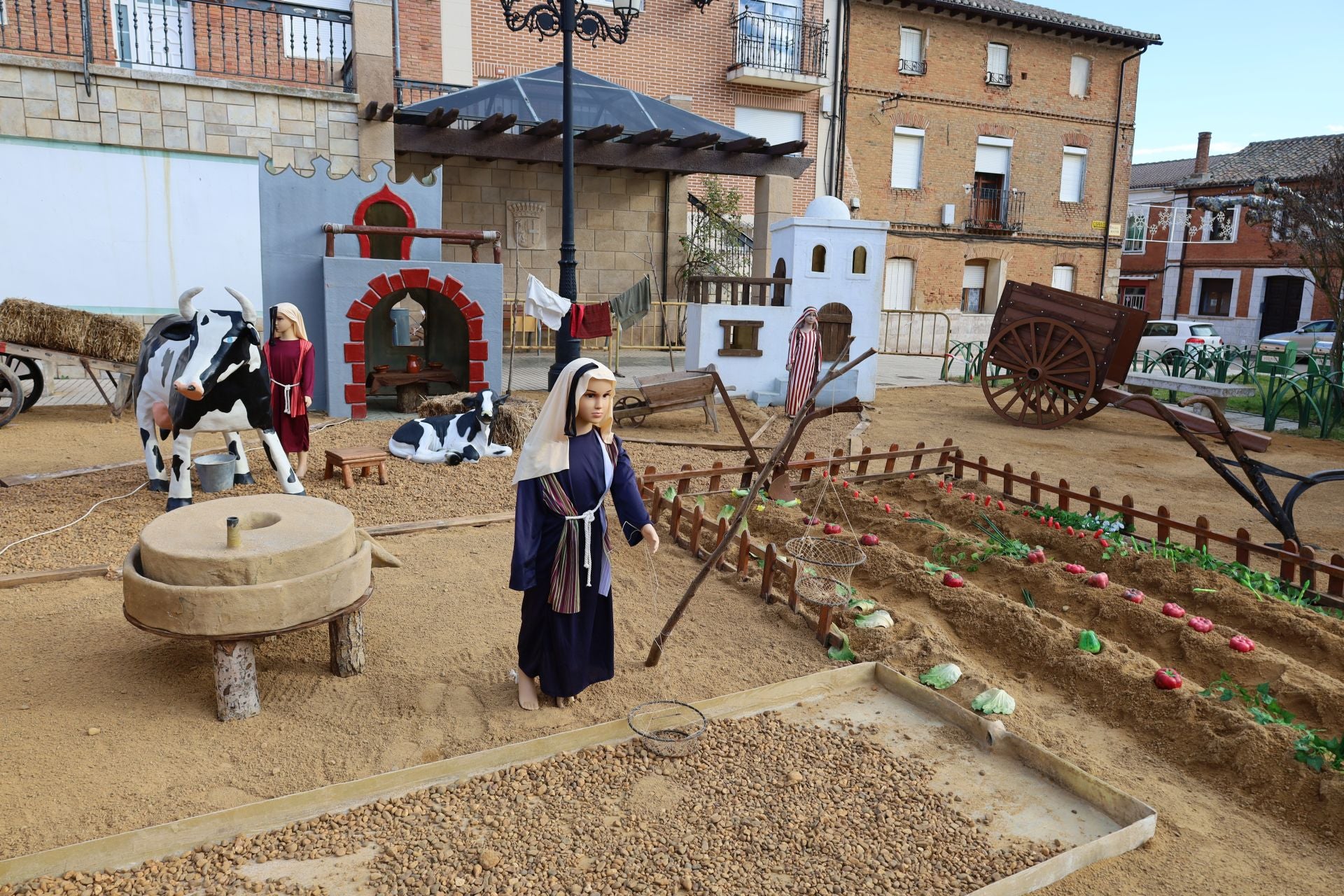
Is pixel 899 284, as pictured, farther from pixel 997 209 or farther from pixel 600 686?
pixel 600 686

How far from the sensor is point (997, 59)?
78.1 ft

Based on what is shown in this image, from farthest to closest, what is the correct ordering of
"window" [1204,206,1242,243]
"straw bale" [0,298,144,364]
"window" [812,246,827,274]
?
"window" [1204,206,1242,243] → "window" [812,246,827,274] → "straw bale" [0,298,144,364]

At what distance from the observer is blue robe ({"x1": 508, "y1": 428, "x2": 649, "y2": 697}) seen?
3.84 metres

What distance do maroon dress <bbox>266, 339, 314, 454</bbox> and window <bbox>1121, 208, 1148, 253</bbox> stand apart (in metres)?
32.5

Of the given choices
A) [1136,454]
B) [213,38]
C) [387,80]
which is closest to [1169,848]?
[1136,454]

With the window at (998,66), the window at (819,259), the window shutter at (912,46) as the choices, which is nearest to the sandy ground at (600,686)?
the window at (819,259)

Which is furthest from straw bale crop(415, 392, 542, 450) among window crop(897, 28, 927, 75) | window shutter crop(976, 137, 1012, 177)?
window shutter crop(976, 137, 1012, 177)

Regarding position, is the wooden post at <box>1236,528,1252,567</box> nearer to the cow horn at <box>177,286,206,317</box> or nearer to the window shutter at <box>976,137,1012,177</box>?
the cow horn at <box>177,286,206,317</box>

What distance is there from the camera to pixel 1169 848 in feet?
10.6

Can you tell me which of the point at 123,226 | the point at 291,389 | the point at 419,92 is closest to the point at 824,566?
the point at 291,389

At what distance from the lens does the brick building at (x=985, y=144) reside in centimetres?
2238

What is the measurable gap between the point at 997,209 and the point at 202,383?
889 inches

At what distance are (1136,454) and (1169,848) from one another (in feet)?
26.4

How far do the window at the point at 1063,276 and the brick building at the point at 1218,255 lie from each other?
8.04m
